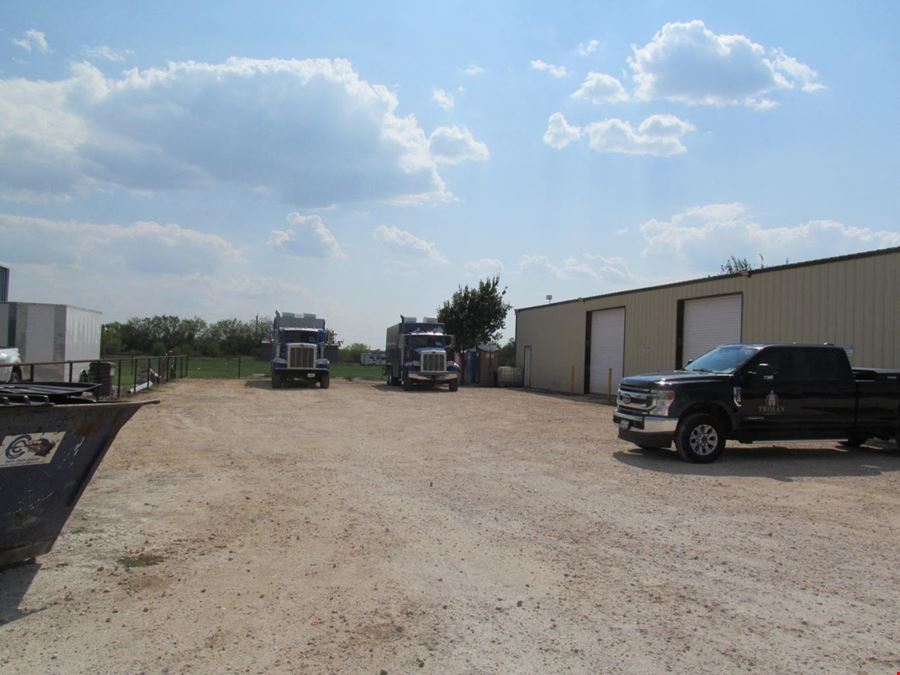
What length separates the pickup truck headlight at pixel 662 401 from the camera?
11281mm

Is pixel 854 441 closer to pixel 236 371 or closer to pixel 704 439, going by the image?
pixel 704 439

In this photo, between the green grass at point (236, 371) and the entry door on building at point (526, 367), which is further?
the green grass at point (236, 371)

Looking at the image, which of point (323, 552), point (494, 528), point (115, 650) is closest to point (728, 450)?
point (494, 528)

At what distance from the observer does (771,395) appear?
1178 cm

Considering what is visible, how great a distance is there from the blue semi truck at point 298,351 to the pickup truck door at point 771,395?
22830 millimetres

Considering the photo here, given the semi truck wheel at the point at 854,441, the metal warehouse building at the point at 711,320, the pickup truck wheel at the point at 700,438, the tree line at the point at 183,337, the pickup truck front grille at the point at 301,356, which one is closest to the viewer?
the pickup truck wheel at the point at 700,438

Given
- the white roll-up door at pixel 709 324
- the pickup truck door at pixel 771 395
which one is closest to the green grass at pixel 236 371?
the white roll-up door at pixel 709 324

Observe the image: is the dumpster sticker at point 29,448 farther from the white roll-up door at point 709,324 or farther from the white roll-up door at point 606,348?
the white roll-up door at point 606,348

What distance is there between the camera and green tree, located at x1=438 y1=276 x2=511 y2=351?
5088 centimetres

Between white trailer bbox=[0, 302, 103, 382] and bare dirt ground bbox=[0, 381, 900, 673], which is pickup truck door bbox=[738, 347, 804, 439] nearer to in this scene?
bare dirt ground bbox=[0, 381, 900, 673]

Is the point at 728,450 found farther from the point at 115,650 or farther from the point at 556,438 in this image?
the point at 115,650

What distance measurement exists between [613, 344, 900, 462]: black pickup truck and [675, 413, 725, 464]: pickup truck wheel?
0.06 ft

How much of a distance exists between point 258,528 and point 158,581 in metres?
1.57

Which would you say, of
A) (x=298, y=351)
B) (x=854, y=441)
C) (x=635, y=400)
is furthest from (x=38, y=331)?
(x=854, y=441)
